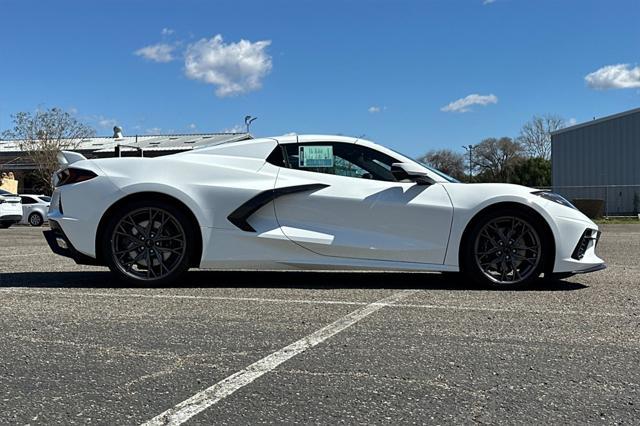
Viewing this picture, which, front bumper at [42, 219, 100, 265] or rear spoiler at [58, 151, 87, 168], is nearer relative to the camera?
front bumper at [42, 219, 100, 265]

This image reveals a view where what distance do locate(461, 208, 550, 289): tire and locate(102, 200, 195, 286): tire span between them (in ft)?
8.84

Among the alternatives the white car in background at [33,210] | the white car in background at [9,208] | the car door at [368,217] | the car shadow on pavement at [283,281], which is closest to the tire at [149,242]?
the car shadow on pavement at [283,281]

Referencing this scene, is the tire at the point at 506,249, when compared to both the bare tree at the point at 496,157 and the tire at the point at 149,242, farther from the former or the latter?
the bare tree at the point at 496,157

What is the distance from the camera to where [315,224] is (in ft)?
18.1

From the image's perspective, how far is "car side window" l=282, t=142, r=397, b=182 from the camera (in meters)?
5.63

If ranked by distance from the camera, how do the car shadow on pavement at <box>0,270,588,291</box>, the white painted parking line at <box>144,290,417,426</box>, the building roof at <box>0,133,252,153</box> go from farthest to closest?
the building roof at <box>0,133,252,153</box> < the car shadow on pavement at <box>0,270,588,291</box> < the white painted parking line at <box>144,290,417,426</box>

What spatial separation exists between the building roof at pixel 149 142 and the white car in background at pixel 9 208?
23.3m

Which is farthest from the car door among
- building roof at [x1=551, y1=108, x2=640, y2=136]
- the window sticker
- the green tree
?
the green tree

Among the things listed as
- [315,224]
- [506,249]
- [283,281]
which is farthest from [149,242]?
[506,249]

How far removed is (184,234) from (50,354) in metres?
2.19

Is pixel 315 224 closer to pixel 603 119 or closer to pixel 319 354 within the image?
pixel 319 354

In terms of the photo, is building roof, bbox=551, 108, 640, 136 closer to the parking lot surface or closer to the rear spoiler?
the parking lot surface

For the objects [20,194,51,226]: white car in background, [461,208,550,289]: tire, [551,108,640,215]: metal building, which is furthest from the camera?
[551,108,640,215]: metal building

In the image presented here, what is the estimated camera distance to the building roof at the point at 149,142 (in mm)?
43816
